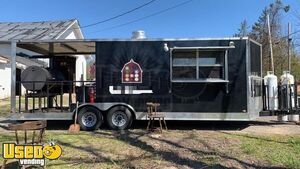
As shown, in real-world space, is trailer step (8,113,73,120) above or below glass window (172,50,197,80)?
below

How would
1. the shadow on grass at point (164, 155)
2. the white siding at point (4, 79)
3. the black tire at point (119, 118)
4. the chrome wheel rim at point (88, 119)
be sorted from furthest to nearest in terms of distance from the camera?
the white siding at point (4, 79)
the chrome wheel rim at point (88, 119)
the black tire at point (119, 118)
the shadow on grass at point (164, 155)

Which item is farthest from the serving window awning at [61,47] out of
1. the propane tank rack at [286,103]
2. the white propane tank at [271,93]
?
the propane tank rack at [286,103]

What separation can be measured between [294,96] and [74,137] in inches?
271

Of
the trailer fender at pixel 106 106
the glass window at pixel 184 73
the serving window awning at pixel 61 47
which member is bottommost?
the trailer fender at pixel 106 106

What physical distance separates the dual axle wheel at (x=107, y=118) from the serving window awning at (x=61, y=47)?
6.96ft

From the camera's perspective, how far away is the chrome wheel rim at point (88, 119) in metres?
12.2

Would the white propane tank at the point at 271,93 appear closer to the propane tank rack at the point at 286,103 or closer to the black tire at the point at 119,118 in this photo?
the propane tank rack at the point at 286,103

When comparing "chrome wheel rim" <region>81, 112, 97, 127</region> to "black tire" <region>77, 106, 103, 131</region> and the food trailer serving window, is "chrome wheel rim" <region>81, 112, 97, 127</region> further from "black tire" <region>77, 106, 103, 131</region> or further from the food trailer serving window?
the food trailer serving window

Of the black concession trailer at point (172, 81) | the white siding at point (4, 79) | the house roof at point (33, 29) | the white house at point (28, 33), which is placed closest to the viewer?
the black concession trailer at point (172, 81)

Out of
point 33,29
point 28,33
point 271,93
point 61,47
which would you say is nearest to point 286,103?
point 271,93

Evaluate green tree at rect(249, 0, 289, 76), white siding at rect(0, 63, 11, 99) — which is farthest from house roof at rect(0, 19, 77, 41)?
green tree at rect(249, 0, 289, 76)

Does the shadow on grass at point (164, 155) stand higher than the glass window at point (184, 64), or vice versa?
the glass window at point (184, 64)

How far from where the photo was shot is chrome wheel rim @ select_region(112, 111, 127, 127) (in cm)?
1210

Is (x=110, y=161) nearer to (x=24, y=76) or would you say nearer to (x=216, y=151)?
(x=216, y=151)
